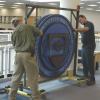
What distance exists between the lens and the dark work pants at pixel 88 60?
585 cm

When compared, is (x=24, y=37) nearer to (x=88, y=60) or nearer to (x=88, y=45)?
(x=88, y=45)

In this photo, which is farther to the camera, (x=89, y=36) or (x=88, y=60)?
(x=88, y=60)

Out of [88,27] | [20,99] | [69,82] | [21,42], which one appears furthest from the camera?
[69,82]

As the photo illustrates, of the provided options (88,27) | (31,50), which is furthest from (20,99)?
(88,27)

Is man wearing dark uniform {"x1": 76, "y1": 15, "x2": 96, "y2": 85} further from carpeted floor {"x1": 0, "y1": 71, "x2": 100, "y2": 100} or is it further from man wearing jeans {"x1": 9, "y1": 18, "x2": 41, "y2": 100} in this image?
man wearing jeans {"x1": 9, "y1": 18, "x2": 41, "y2": 100}

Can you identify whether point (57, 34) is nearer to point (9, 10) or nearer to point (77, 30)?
point (77, 30)

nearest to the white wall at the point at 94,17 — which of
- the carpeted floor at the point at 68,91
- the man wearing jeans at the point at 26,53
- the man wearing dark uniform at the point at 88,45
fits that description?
the carpeted floor at the point at 68,91

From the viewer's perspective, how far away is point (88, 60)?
591cm

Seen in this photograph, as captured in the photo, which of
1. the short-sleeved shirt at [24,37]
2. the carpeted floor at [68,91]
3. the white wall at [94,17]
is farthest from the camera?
the white wall at [94,17]

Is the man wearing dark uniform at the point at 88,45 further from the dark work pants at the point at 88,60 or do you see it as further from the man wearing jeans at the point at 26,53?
the man wearing jeans at the point at 26,53

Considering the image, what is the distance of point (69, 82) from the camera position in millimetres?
6094

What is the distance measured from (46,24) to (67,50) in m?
0.93

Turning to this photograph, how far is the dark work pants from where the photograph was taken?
585 cm

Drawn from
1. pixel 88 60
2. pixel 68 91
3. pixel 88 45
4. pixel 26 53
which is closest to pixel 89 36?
pixel 88 45
